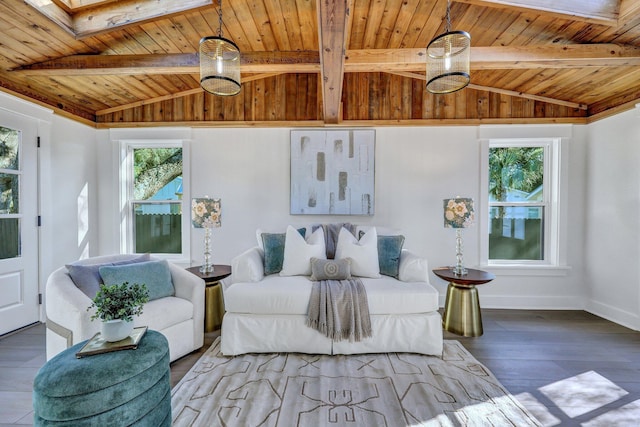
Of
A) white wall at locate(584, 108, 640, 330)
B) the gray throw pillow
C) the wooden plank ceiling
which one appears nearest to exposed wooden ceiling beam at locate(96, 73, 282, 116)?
the wooden plank ceiling

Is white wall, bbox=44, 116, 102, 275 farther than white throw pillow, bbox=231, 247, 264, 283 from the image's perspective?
Yes

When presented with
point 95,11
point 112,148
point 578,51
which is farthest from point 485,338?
point 112,148

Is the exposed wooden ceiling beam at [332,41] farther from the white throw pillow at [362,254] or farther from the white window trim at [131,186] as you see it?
the white window trim at [131,186]

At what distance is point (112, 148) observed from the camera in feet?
12.0

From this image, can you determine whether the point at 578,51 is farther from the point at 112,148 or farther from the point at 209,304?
the point at 112,148

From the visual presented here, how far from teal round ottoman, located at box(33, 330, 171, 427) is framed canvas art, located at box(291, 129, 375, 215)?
95.6 inches

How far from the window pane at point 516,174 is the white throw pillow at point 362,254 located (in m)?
1.93

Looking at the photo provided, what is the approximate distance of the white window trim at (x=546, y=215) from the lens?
3.42 metres

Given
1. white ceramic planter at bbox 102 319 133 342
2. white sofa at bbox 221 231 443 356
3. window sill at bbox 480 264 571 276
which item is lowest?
white sofa at bbox 221 231 443 356

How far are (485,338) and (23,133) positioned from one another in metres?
4.95

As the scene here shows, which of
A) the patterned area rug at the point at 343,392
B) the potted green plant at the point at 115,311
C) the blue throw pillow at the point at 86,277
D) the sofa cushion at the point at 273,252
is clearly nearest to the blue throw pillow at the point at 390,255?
the patterned area rug at the point at 343,392

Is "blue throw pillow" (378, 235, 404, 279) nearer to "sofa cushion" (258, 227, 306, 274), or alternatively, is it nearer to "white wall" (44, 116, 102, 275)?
"sofa cushion" (258, 227, 306, 274)

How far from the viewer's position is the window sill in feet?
11.2

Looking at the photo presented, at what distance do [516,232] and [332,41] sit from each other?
Answer: 329 cm
